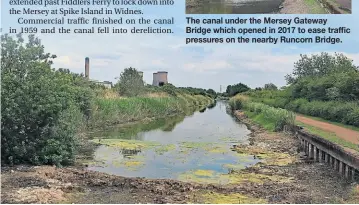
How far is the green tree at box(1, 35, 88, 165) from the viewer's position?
11.2m

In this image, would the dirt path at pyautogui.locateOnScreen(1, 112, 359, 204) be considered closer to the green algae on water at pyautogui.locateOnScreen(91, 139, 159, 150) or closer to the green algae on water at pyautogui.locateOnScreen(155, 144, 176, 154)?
the green algae on water at pyautogui.locateOnScreen(155, 144, 176, 154)

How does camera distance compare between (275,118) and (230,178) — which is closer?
(230,178)

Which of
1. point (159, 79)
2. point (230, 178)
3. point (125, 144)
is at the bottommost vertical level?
point (230, 178)

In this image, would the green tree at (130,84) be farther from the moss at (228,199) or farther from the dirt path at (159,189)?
the moss at (228,199)

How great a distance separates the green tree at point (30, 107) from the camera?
36.8ft

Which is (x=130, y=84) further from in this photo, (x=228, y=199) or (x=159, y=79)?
(x=228, y=199)

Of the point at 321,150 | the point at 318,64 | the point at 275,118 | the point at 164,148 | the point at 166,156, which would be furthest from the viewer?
the point at 318,64

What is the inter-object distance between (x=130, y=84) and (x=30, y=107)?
26.9 meters

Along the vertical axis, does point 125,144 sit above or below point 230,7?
below

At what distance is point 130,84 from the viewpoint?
126 feet

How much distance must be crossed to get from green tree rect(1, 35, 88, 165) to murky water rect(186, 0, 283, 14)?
15.3ft

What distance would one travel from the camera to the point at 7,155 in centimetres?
1130

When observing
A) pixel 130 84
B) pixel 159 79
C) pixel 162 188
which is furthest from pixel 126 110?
pixel 159 79

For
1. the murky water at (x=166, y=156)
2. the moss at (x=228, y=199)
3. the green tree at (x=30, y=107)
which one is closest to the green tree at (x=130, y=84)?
the murky water at (x=166, y=156)
